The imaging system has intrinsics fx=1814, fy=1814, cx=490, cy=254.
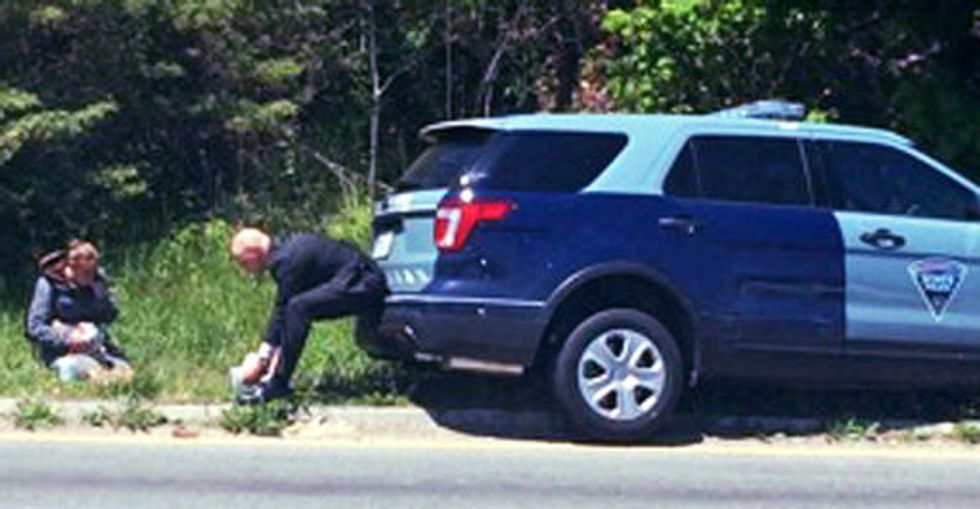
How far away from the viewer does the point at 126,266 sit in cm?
1385

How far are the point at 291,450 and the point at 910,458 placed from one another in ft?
11.1

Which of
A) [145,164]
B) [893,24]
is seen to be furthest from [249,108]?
[893,24]

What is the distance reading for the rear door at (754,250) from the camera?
33.2 feet

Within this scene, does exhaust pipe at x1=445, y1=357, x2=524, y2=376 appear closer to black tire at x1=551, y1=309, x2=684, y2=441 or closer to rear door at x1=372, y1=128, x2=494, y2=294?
black tire at x1=551, y1=309, x2=684, y2=441

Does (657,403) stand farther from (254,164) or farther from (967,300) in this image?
(254,164)

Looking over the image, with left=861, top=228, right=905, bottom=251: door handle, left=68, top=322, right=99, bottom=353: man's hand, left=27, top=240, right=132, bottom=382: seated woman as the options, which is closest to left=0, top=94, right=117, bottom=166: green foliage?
left=27, top=240, right=132, bottom=382: seated woman

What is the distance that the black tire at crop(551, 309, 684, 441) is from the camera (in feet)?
A: 32.7

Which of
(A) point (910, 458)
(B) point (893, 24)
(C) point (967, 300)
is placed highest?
(B) point (893, 24)

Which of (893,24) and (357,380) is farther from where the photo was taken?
(893,24)

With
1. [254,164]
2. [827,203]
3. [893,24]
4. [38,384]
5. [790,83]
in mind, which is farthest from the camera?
[254,164]

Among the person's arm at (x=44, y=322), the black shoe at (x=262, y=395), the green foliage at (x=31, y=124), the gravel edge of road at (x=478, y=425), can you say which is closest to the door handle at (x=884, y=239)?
the gravel edge of road at (x=478, y=425)

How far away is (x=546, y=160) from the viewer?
10.1m

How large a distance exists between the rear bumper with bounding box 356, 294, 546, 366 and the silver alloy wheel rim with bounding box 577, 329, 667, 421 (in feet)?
1.16

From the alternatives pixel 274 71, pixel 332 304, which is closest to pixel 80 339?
pixel 332 304
